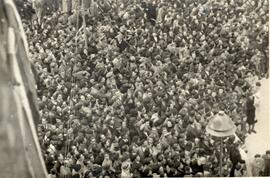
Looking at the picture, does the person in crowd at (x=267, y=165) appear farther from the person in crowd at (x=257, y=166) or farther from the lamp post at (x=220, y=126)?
the lamp post at (x=220, y=126)

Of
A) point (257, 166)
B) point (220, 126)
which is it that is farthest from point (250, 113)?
point (257, 166)

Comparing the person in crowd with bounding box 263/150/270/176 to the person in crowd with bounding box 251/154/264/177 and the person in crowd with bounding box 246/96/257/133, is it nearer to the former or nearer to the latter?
the person in crowd with bounding box 251/154/264/177

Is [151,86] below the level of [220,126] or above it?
above

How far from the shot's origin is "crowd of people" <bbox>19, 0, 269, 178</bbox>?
5500 mm

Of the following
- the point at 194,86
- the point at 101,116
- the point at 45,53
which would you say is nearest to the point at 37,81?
the point at 45,53

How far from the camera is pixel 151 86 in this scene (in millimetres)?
5547

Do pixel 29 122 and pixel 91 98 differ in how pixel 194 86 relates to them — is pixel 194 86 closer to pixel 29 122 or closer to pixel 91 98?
pixel 91 98

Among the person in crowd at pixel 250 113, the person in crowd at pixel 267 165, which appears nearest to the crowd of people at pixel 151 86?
the person in crowd at pixel 250 113

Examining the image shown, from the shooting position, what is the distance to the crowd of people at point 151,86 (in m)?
5.50

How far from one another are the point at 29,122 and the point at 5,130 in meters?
0.22

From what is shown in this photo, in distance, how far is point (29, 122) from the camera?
212 inches

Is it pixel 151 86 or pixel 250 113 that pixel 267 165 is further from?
pixel 151 86

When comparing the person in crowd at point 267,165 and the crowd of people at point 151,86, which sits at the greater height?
the crowd of people at point 151,86

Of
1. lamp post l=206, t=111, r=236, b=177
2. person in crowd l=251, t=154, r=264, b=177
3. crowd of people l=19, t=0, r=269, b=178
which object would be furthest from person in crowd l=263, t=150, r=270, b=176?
lamp post l=206, t=111, r=236, b=177
